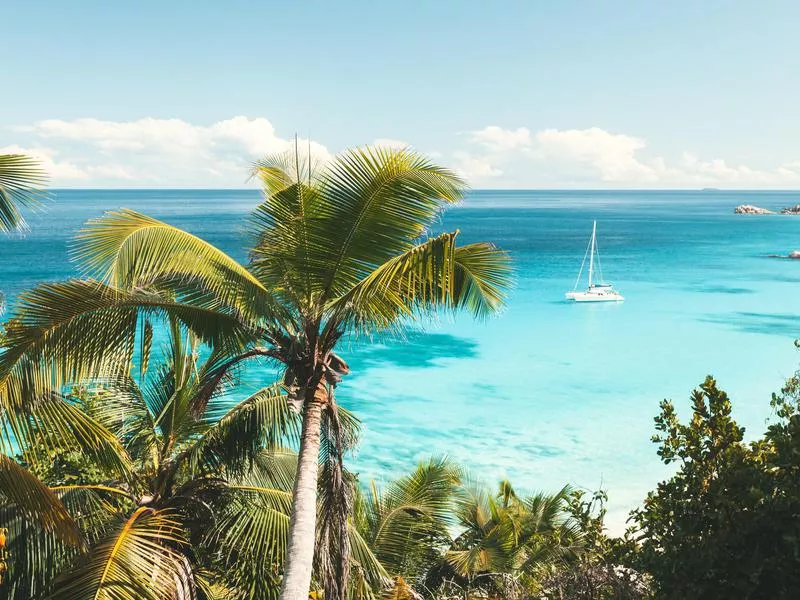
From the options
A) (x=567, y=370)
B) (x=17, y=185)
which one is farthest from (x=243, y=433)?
(x=567, y=370)

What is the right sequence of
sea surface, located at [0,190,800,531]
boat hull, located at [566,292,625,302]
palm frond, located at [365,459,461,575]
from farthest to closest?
boat hull, located at [566,292,625,302] → sea surface, located at [0,190,800,531] → palm frond, located at [365,459,461,575]

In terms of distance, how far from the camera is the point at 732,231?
97.9 meters

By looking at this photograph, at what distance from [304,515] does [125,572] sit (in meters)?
1.38

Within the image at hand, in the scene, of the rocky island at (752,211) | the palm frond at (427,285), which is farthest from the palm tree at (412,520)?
the rocky island at (752,211)

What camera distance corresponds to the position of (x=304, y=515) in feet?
19.3

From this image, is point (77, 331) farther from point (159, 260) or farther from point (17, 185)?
point (17, 185)

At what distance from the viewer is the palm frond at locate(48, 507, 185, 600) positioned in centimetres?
499

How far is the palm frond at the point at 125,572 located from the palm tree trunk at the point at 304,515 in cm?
86

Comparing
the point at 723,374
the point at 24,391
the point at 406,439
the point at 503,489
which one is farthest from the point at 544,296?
the point at 24,391

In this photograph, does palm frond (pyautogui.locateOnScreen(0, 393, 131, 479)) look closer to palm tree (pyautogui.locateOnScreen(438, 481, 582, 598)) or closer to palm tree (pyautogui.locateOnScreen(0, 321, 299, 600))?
palm tree (pyautogui.locateOnScreen(0, 321, 299, 600))

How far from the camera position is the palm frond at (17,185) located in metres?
5.45

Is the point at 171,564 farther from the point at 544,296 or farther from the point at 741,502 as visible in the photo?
the point at 544,296

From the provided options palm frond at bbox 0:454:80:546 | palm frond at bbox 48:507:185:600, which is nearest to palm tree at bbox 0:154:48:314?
palm frond at bbox 0:454:80:546

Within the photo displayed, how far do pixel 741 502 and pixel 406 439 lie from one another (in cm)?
2039
